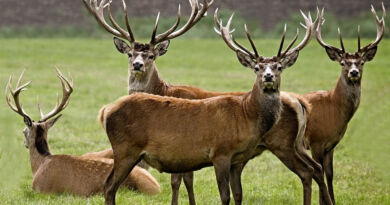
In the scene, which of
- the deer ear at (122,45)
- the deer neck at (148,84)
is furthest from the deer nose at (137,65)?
the deer ear at (122,45)

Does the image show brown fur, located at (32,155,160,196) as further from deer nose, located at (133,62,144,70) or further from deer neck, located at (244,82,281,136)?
deer neck, located at (244,82,281,136)

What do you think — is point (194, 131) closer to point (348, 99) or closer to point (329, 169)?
point (329, 169)

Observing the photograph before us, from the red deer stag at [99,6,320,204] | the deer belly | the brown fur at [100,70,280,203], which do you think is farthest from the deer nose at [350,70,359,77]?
the deer belly

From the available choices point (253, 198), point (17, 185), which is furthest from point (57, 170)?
point (253, 198)

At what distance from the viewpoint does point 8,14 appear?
3431 cm

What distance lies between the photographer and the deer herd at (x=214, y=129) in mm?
7805

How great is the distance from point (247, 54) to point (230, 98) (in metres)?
0.50

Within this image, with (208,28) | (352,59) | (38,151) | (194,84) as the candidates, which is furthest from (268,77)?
(208,28)

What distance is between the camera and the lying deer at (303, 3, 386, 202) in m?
9.38

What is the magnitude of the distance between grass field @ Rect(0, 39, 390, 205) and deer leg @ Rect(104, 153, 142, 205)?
0.76 meters

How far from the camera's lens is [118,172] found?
793cm

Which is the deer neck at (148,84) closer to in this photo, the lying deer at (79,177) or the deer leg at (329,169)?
the lying deer at (79,177)

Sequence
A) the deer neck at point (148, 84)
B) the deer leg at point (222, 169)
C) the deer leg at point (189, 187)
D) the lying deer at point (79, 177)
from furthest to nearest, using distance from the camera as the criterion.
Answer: the deer neck at point (148, 84), the lying deer at point (79, 177), the deer leg at point (189, 187), the deer leg at point (222, 169)

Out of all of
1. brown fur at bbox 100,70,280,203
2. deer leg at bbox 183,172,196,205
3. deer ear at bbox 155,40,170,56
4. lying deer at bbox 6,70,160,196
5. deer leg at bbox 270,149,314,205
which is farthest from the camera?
deer ear at bbox 155,40,170,56
